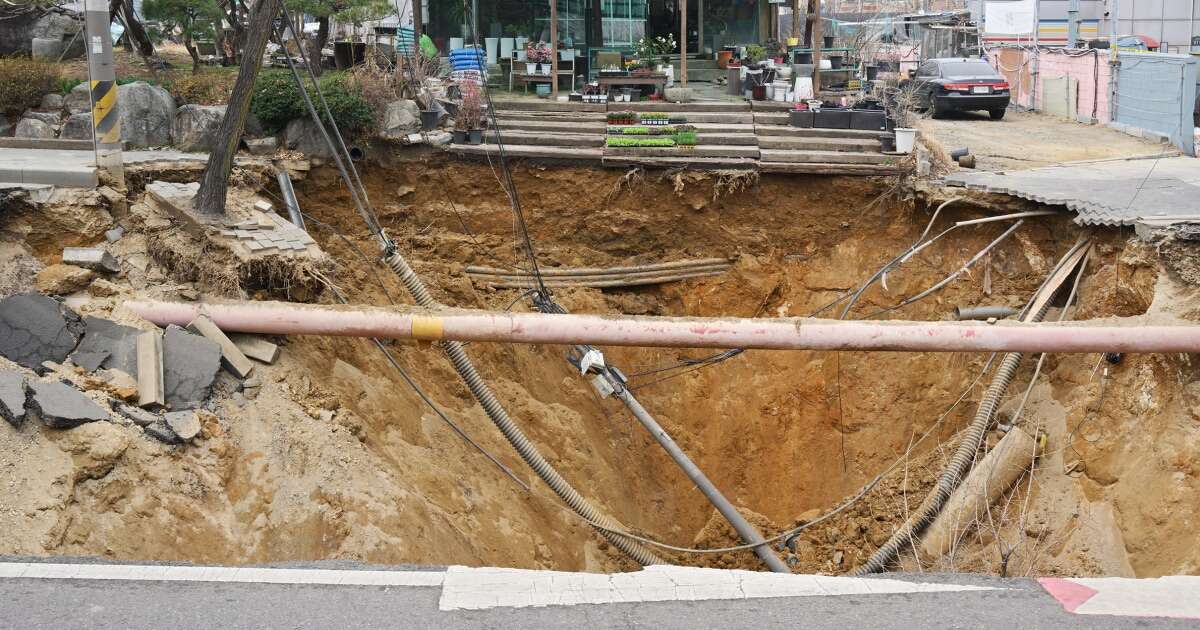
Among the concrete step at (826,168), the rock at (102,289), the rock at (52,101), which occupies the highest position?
the rock at (52,101)

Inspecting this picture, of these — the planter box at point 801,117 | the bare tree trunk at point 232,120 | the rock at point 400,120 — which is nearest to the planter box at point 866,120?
the planter box at point 801,117

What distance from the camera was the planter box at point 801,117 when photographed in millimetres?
16781

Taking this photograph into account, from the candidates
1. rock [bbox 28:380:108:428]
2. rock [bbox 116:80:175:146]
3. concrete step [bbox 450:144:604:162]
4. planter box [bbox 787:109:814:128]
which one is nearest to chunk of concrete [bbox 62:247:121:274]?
rock [bbox 28:380:108:428]

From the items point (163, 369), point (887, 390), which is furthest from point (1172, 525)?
point (163, 369)

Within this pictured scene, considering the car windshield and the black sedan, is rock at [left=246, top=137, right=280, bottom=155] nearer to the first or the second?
the black sedan

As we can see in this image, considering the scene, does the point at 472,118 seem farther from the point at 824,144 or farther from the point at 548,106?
the point at 824,144

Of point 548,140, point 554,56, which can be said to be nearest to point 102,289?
point 548,140

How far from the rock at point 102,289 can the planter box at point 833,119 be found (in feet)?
36.0

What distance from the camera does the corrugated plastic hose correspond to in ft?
32.0

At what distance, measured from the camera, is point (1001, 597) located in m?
5.81

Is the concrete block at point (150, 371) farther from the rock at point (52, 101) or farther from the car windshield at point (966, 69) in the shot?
the car windshield at point (966, 69)

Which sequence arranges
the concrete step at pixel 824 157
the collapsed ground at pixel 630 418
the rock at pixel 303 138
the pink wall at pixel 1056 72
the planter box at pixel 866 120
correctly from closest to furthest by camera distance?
the collapsed ground at pixel 630 418 < the rock at pixel 303 138 < the concrete step at pixel 824 157 < the planter box at pixel 866 120 < the pink wall at pixel 1056 72

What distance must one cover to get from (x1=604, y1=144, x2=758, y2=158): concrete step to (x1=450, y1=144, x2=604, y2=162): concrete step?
0.82ft

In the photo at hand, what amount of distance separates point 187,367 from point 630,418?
6943mm
